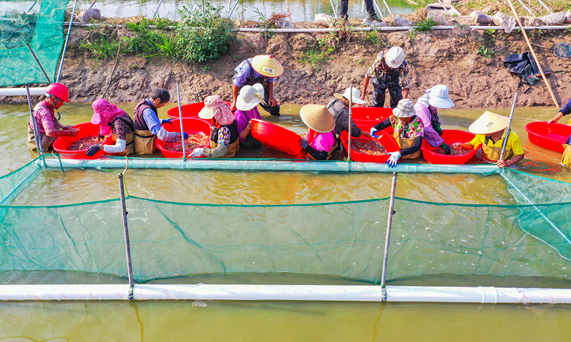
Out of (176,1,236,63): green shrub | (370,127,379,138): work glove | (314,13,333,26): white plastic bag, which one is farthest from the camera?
(314,13,333,26): white plastic bag

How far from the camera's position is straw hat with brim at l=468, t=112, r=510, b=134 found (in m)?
5.59

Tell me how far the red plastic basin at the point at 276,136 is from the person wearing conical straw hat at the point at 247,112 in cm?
28

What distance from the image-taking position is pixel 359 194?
5.59 metres

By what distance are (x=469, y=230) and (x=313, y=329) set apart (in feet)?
5.62

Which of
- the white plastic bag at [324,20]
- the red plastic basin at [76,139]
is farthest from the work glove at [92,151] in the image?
the white plastic bag at [324,20]

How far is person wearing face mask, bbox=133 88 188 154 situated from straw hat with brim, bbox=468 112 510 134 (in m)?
4.42

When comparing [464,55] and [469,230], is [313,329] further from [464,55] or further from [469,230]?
[464,55]

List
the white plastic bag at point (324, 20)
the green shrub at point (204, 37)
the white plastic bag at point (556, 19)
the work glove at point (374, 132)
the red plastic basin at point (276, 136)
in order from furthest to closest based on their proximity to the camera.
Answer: the white plastic bag at point (324, 20), the white plastic bag at point (556, 19), the green shrub at point (204, 37), the work glove at point (374, 132), the red plastic basin at point (276, 136)

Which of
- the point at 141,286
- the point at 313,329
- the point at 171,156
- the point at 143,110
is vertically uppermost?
the point at 143,110

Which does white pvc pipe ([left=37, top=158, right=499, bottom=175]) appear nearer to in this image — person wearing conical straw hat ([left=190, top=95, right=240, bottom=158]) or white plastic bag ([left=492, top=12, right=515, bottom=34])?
person wearing conical straw hat ([left=190, top=95, right=240, bottom=158])

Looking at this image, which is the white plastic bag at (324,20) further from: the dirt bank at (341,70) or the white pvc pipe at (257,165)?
the white pvc pipe at (257,165)

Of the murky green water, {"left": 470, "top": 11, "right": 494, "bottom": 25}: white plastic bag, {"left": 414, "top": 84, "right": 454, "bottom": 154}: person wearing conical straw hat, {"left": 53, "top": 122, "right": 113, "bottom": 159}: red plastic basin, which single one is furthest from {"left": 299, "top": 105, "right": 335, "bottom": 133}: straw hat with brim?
{"left": 470, "top": 11, "right": 494, "bottom": 25}: white plastic bag

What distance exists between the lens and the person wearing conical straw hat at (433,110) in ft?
20.0

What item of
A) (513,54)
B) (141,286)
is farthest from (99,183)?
(513,54)
